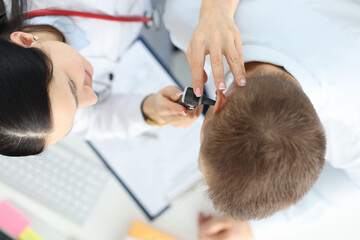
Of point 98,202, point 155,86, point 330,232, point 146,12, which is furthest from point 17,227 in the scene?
point 330,232

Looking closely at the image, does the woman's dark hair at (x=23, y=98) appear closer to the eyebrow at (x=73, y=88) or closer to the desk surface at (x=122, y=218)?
the eyebrow at (x=73, y=88)

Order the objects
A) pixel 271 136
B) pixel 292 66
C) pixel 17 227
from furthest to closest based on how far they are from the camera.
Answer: pixel 17 227, pixel 292 66, pixel 271 136

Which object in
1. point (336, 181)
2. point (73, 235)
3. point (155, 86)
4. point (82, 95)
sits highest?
Result: point (82, 95)

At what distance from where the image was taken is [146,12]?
2.64 ft

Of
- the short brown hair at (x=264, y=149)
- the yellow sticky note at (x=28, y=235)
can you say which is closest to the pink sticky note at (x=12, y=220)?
the yellow sticky note at (x=28, y=235)

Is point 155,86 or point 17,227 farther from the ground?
point 155,86

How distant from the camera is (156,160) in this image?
81cm

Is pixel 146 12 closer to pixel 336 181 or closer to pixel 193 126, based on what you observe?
pixel 193 126

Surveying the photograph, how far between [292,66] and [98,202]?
598 mm

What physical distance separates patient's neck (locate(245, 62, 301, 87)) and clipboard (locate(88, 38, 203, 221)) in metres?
0.28

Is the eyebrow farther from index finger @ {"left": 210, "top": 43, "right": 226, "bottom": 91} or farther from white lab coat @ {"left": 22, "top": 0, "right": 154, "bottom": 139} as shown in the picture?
index finger @ {"left": 210, "top": 43, "right": 226, "bottom": 91}

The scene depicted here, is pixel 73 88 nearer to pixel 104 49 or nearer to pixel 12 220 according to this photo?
pixel 104 49

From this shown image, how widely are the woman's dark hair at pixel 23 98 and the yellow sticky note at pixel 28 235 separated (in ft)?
1.14

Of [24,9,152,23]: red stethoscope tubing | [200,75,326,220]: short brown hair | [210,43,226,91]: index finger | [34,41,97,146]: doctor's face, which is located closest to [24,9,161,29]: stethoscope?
[24,9,152,23]: red stethoscope tubing
